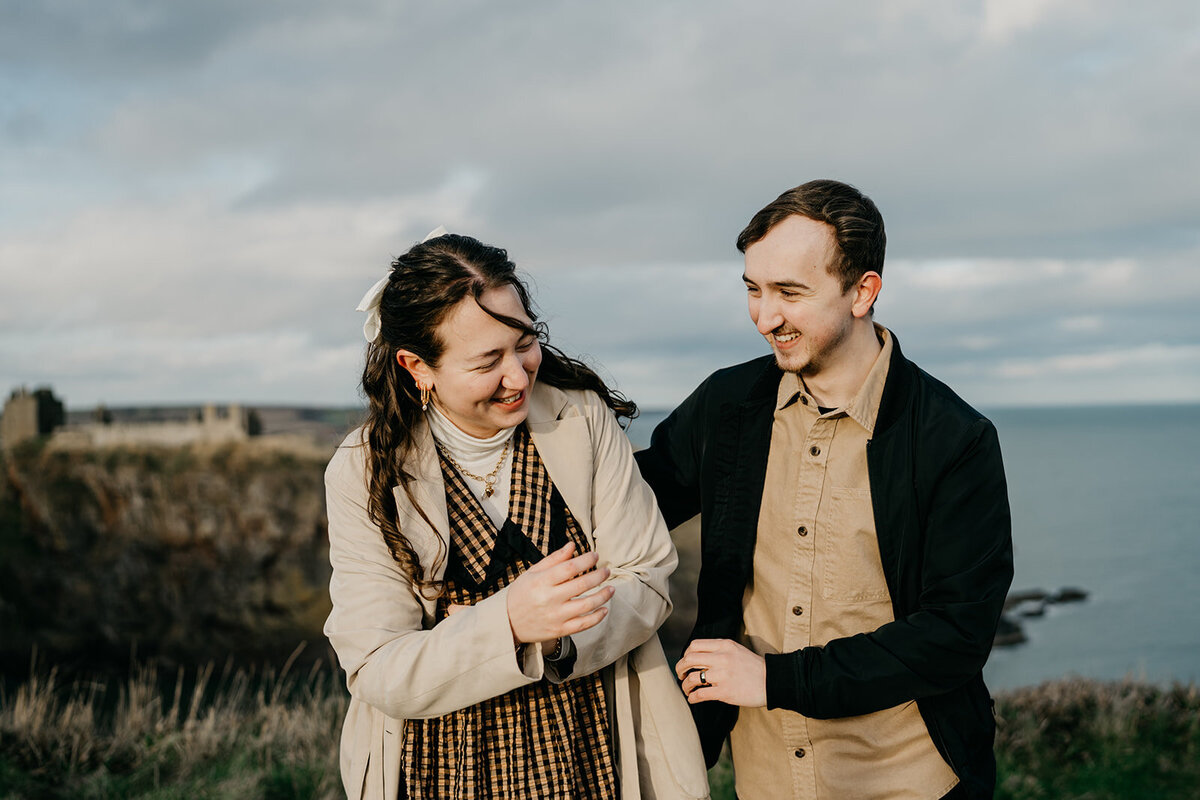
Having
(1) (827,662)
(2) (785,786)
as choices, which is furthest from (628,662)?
(2) (785,786)

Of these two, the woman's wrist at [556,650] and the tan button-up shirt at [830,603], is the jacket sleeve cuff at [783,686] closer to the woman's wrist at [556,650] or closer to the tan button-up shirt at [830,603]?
the tan button-up shirt at [830,603]

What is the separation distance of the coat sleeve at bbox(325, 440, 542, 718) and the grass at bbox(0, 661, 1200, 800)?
292 cm

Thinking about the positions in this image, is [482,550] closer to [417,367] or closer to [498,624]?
[498,624]

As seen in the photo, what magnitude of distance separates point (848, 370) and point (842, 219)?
0.45 meters

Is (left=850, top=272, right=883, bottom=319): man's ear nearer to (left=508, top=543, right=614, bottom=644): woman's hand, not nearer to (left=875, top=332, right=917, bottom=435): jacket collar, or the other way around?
(left=875, top=332, right=917, bottom=435): jacket collar

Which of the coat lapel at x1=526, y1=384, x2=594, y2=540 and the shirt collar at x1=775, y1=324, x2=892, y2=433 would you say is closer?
the coat lapel at x1=526, y1=384, x2=594, y2=540

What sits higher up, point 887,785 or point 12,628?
point 887,785

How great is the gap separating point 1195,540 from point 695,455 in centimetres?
5636

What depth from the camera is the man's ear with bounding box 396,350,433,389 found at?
247 cm

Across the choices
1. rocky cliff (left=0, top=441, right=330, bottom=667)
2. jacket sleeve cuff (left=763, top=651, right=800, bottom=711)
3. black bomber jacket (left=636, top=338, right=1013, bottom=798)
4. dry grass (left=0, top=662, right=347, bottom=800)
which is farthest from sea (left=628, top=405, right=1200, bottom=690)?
rocky cliff (left=0, top=441, right=330, bottom=667)

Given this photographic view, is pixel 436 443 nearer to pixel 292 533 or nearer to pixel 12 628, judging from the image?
pixel 292 533

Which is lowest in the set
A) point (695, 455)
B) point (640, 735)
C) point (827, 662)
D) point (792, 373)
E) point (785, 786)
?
point (785, 786)

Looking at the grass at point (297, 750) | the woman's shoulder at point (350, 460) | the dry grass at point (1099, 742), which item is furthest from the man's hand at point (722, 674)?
the dry grass at point (1099, 742)

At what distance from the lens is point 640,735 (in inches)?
98.1
